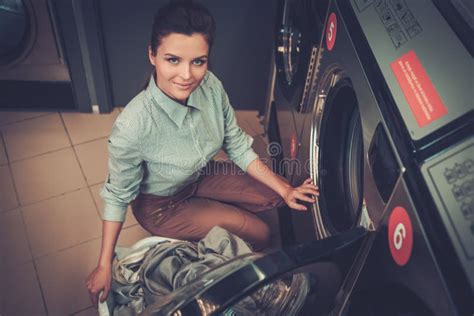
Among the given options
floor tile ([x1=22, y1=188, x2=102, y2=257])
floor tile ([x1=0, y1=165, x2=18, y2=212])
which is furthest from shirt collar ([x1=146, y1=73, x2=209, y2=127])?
floor tile ([x1=0, y1=165, x2=18, y2=212])

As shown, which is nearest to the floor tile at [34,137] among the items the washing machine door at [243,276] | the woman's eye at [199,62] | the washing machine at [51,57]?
the washing machine at [51,57]

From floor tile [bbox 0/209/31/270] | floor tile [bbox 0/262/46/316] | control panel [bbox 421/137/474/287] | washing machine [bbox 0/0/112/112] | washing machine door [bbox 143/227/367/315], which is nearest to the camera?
control panel [bbox 421/137/474/287]

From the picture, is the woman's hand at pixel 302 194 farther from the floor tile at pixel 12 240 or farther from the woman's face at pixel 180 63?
the floor tile at pixel 12 240

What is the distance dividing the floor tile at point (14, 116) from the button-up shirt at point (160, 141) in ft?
4.05

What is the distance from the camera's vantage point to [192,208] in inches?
55.3

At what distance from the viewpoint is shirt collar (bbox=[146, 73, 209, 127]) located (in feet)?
3.73

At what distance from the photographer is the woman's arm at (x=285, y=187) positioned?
1207 mm

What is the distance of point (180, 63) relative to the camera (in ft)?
3.54

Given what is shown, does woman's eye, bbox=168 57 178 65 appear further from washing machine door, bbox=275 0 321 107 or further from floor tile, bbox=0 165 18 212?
floor tile, bbox=0 165 18 212

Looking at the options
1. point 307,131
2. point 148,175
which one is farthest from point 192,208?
point 307,131

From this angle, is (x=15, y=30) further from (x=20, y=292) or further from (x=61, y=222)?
(x=20, y=292)

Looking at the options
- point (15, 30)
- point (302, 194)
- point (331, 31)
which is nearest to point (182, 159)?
point (302, 194)

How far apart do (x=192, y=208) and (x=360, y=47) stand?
78 cm

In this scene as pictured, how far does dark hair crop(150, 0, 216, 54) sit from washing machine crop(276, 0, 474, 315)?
0.31 meters
